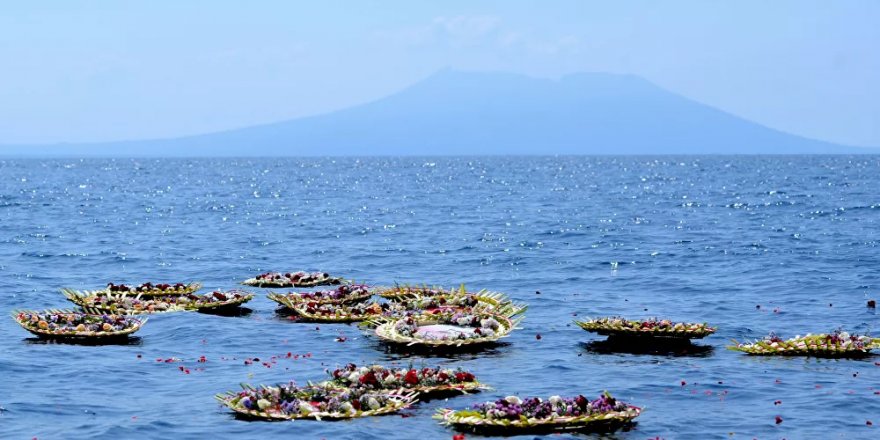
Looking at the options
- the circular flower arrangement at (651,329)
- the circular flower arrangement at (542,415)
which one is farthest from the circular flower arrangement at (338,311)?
the circular flower arrangement at (542,415)

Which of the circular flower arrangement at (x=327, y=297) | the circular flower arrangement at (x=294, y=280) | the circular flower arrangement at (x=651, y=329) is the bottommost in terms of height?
Result: the circular flower arrangement at (x=294, y=280)

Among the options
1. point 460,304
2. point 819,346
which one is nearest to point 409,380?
point 819,346

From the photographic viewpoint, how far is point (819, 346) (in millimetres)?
28156

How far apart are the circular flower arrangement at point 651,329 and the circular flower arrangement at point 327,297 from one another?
328 inches

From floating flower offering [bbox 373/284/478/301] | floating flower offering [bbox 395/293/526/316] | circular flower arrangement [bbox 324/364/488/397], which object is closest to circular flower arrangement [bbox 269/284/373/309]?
floating flower offering [bbox 373/284/478/301]

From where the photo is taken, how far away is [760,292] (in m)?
42.8

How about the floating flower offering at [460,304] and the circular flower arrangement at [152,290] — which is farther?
the circular flower arrangement at [152,290]

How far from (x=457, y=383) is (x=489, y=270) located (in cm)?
2687

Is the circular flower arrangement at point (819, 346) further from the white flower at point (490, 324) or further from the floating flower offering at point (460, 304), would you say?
the floating flower offering at point (460, 304)

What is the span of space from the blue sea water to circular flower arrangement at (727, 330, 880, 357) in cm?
42

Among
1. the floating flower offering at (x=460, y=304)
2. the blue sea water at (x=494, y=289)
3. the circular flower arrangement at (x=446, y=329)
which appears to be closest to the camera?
the blue sea water at (x=494, y=289)

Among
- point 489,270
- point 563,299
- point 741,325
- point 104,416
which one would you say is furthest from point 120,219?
point 104,416

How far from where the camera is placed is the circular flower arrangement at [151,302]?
114ft

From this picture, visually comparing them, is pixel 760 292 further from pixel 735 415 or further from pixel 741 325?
pixel 735 415
